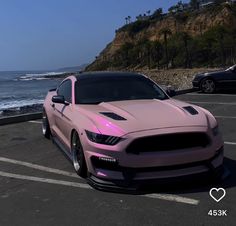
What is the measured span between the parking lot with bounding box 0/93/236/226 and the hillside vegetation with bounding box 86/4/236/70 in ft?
242

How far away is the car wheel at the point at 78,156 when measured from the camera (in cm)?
600

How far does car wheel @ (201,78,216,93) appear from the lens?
18.3 meters

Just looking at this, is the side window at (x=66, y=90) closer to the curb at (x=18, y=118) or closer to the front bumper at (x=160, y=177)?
the front bumper at (x=160, y=177)

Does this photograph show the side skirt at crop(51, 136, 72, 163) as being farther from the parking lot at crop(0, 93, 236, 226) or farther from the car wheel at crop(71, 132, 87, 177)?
the car wheel at crop(71, 132, 87, 177)

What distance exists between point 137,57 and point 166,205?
122 metres

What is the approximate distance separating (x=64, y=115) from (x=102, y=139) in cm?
172

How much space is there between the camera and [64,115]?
23.2ft

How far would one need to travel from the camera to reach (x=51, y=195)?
555 cm

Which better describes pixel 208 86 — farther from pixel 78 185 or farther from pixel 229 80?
pixel 78 185

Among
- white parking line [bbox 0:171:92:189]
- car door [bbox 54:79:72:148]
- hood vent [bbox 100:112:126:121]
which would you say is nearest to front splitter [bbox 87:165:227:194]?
white parking line [bbox 0:171:92:189]

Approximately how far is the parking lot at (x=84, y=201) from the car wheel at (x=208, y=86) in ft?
37.1

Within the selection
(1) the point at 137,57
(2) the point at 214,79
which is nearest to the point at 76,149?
(2) the point at 214,79

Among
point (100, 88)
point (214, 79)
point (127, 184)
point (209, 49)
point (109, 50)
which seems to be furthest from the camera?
point (109, 50)

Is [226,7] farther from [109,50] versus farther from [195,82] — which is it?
[195,82]
